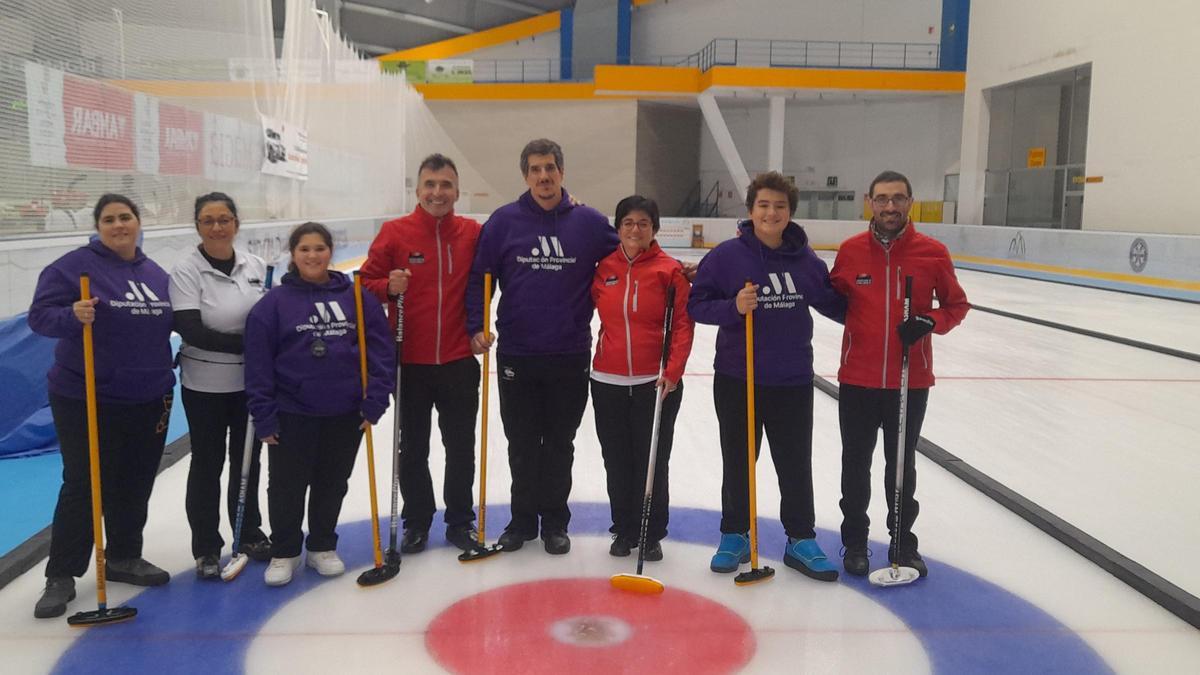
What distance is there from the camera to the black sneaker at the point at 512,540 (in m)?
3.65

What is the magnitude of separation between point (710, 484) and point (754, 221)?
1698 mm

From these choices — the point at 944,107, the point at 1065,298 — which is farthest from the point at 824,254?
the point at 1065,298

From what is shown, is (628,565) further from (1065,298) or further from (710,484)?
(1065,298)

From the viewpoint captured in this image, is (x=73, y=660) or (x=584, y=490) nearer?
(x=73, y=660)

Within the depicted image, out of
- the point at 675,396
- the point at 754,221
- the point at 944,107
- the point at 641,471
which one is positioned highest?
the point at 944,107

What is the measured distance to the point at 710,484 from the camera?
183 inches

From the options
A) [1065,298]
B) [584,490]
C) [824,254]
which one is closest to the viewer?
[584,490]

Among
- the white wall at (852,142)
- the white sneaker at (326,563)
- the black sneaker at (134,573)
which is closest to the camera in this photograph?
the black sneaker at (134,573)

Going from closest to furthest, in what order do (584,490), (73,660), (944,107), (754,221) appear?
(73,660)
(754,221)
(584,490)
(944,107)

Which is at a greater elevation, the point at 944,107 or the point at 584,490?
the point at 944,107

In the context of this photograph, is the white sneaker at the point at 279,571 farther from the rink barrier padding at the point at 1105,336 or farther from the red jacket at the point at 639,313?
the rink barrier padding at the point at 1105,336

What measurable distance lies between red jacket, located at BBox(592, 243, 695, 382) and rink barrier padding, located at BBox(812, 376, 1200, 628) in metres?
1.79

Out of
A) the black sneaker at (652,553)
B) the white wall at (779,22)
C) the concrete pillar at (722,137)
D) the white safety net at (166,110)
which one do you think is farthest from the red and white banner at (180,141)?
the white wall at (779,22)

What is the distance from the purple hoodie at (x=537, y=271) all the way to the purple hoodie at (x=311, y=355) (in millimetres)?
433
